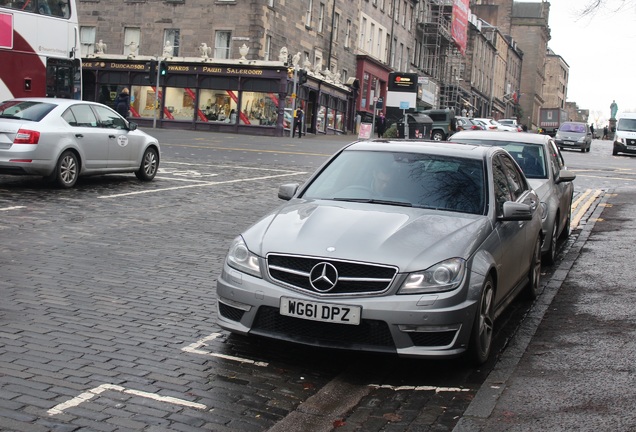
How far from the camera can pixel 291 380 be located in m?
5.73

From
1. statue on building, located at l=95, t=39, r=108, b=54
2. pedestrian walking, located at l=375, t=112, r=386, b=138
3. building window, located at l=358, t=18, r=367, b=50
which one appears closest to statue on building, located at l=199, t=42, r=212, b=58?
statue on building, located at l=95, t=39, r=108, b=54

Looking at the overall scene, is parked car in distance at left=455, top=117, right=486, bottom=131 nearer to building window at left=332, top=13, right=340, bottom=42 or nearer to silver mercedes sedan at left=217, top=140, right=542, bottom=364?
building window at left=332, top=13, right=340, bottom=42

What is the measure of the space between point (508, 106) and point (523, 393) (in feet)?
Answer: 426

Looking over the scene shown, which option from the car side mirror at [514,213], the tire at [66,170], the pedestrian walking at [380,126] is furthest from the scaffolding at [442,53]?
the car side mirror at [514,213]

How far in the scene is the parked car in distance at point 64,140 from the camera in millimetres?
14984

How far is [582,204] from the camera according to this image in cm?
1922

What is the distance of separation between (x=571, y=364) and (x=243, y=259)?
7.99 feet

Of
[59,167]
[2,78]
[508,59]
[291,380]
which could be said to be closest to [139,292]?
[291,380]

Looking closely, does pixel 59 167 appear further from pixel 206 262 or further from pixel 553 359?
pixel 553 359

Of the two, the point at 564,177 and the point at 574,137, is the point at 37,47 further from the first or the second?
the point at 574,137

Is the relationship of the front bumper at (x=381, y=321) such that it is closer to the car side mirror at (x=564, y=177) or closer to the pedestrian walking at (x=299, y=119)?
the car side mirror at (x=564, y=177)

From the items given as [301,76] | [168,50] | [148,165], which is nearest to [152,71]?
[168,50]

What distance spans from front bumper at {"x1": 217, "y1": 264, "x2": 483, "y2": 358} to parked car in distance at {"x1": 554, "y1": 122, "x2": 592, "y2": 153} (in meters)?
47.6

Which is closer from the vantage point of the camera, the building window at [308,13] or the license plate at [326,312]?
the license plate at [326,312]
